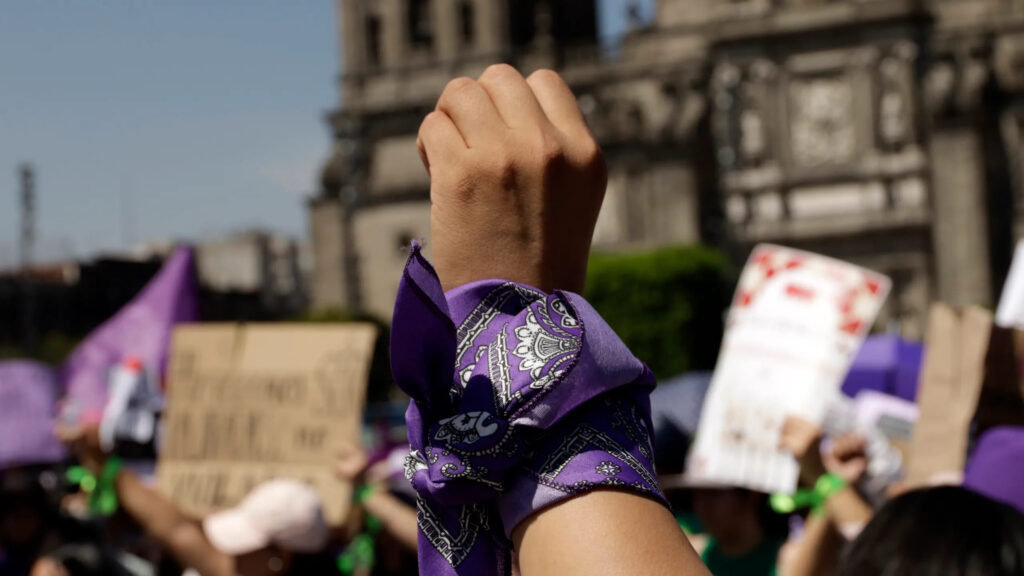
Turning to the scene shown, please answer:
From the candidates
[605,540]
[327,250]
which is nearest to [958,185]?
[327,250]

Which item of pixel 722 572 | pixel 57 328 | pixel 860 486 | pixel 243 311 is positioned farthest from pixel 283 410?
pixel 243 311

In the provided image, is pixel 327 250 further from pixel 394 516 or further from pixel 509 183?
pixel 509 183

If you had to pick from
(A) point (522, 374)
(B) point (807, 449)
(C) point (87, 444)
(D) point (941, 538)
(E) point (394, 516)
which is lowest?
(E) point (394, 516)

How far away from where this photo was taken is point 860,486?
397 centimetres

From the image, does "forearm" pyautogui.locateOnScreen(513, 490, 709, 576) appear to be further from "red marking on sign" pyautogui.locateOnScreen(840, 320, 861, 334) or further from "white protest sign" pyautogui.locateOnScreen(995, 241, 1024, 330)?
"white protest sign" pyautogui.locateOnScreen(995, 241, 1024, 330)

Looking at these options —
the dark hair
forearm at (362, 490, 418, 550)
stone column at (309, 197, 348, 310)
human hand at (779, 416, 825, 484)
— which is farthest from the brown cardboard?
stone column at (309, 197, 348, 310)

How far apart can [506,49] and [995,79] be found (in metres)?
15.6

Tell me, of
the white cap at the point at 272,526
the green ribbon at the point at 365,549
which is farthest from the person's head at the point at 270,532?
the green ribbon at the point at 365,549

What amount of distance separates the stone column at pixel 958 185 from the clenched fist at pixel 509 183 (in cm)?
4111

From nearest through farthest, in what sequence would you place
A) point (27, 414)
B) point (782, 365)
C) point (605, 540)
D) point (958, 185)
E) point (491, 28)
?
point (605, 540) < point (782, 365) < point (27, 414) < point (958, 185) < point (491, 28)

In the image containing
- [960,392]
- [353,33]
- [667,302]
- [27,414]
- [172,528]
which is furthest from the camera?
[353,33]

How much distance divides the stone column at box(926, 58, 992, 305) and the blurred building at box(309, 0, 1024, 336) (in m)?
0.04

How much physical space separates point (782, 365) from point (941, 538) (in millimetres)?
2689

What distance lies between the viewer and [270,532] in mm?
4625
